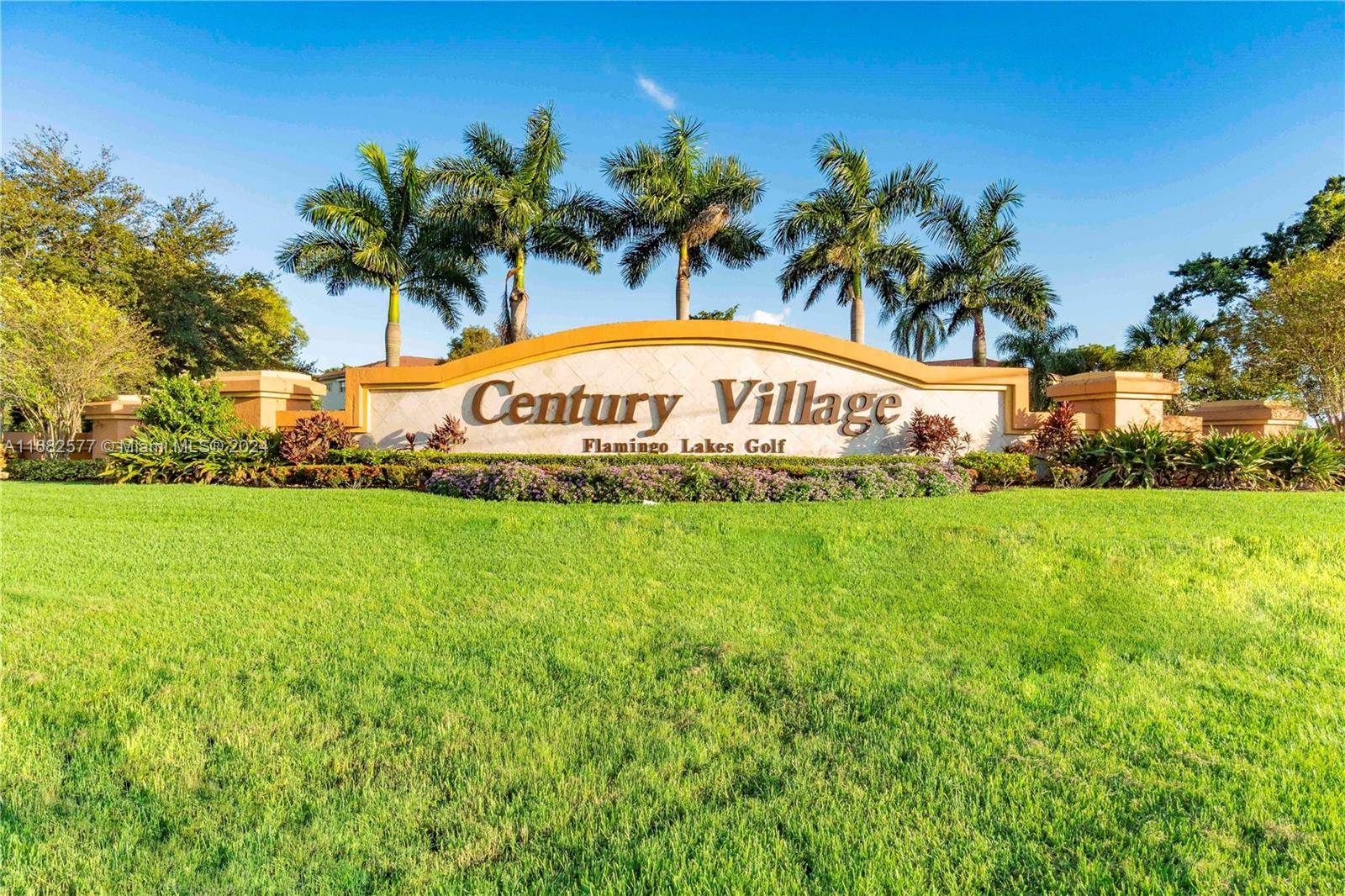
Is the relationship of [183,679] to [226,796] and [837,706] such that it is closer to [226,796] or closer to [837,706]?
[226,796]

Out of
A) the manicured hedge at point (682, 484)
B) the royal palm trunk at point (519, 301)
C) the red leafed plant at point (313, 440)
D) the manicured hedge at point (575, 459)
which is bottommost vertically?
the manicured hedge at point (682, 484)

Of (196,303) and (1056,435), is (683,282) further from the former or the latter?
(196,303)

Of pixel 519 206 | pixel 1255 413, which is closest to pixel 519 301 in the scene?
pixel 519 206

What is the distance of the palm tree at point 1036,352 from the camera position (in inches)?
1007

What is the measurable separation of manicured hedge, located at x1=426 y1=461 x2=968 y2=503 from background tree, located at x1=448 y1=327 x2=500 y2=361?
32.0 m

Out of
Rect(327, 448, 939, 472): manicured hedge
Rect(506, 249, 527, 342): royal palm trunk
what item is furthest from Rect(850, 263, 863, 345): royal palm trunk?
Rect(506, 249, 527, 342): royal palm trunk

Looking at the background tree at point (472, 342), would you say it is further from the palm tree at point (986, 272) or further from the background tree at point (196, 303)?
the palm tree at point (986, 272)

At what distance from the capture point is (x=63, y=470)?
14203 mm

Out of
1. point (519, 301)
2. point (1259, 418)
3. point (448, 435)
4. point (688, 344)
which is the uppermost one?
point (519, 301)

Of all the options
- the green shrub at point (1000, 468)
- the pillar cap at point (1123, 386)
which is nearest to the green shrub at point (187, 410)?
the green shrub at point (1000, 468)

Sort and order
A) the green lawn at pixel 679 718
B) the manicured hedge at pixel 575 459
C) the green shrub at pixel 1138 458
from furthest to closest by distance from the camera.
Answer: the manicured hedge at pixel 575 459, the green shrub at pixel 1138 458, the green lawn at pixel 679 718

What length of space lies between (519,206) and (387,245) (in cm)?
442

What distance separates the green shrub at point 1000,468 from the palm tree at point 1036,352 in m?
16.0

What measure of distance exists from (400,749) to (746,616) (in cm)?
276
